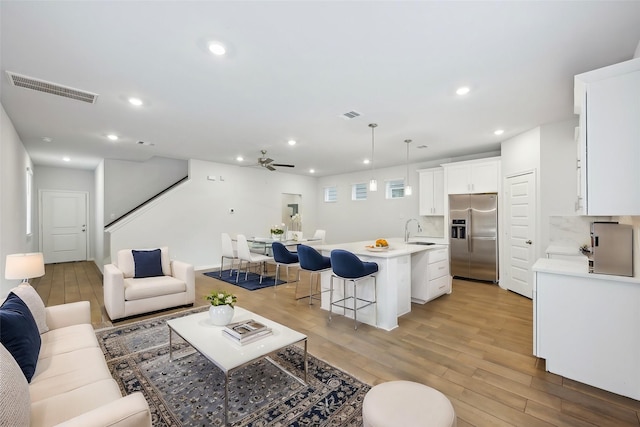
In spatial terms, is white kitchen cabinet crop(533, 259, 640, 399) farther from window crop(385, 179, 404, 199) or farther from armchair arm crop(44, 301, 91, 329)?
window crop(385, 179, 404, 199)

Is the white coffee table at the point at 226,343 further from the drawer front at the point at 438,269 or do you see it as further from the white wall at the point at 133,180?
the white wall at the point at 133,180

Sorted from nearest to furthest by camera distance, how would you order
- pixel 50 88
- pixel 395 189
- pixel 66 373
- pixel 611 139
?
pixel 66 373 < pixel 611 139 < pixel 50 88 < pixel 395 189

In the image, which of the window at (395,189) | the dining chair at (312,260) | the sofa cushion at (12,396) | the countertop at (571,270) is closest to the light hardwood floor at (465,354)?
the dining chair at (312,260)

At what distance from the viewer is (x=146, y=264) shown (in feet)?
13.6

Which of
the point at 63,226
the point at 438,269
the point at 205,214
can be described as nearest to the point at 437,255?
the point at 438,269

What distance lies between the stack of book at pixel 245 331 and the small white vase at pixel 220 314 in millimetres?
84

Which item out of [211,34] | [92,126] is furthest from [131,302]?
[211,34]

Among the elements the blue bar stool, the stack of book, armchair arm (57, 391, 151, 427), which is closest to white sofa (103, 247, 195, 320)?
the stack of book

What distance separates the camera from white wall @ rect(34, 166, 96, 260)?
775 centimetres

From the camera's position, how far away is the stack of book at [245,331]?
216 centimetres

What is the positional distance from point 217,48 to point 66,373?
2516 millimetres

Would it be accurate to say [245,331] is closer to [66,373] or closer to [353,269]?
[66,373]

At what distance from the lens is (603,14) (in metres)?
1.95

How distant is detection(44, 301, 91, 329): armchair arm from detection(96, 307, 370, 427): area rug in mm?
483
